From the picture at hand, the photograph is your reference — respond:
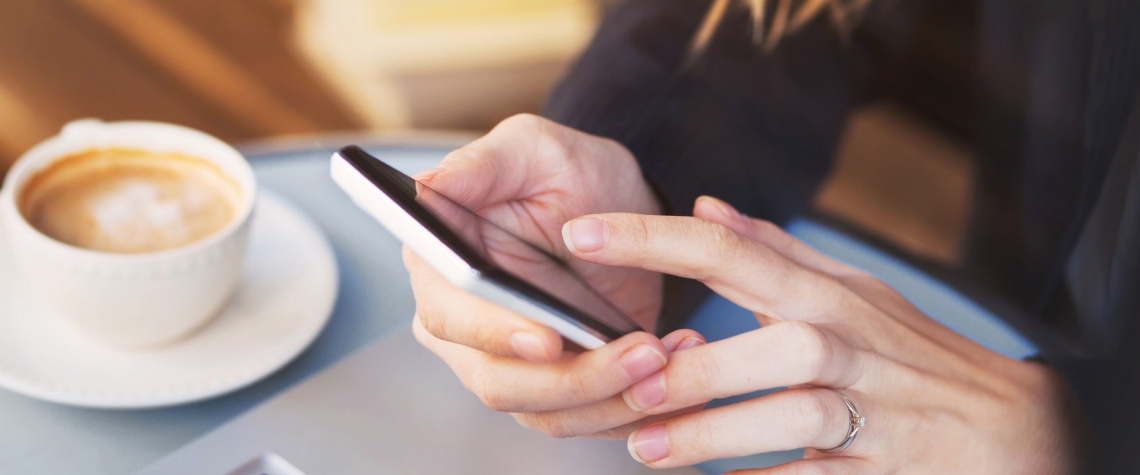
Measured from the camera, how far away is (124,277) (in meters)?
0.38

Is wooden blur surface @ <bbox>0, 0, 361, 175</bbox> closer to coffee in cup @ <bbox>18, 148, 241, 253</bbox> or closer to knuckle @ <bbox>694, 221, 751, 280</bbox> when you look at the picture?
coffee in cup @ <bbox>18, 148, 241, 253</bbox>

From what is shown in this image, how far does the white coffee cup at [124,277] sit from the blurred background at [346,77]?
26.6 inches

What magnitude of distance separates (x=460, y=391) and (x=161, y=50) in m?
1.39

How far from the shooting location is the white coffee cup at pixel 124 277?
0.38 metres

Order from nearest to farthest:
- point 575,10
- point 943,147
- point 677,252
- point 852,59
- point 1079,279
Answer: point 677,252 < point 1079,279 < point 852,59 < point 575,10 < point 943,147

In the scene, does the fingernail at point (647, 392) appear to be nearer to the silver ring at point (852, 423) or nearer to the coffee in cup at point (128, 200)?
the silver ring at point (852, 423)

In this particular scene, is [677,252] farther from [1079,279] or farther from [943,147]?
Result: [943,147]

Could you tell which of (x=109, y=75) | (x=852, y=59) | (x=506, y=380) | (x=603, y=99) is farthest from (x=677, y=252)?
(x=109, y=75)

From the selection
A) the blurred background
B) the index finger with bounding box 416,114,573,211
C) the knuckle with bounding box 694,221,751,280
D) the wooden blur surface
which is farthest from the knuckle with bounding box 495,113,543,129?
the wooden blur surface

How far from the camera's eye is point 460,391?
38 cm

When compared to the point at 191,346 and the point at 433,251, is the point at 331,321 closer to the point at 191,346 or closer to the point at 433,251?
the point at 191,346

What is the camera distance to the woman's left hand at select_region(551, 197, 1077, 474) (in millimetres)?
312

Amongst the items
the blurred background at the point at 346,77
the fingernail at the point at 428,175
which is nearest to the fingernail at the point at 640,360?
the fingernail at the point at 428,175

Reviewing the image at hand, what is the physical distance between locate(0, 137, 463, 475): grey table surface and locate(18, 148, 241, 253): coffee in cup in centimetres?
8
